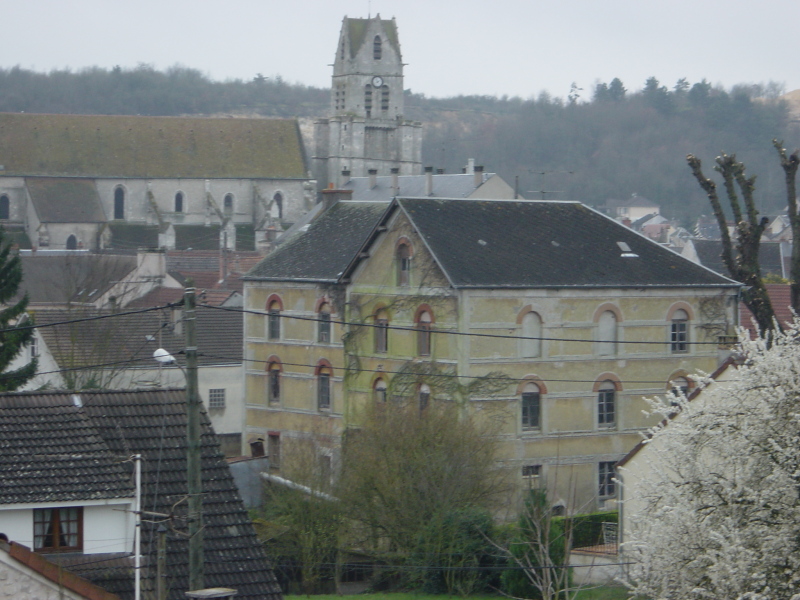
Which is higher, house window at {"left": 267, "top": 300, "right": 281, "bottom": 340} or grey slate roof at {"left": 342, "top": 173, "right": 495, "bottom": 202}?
grey slate roof at {"left": 342, "top": 173, "right": 495, "bottom": 202}

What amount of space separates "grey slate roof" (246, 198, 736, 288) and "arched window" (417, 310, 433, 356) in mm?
1678

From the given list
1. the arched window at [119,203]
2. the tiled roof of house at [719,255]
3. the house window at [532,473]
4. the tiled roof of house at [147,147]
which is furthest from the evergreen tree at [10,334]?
the tiled roof of house at [147,147]

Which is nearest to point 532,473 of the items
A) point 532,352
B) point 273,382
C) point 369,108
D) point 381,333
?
point 532,352

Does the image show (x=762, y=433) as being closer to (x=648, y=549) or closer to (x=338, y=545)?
(x=648, y=549)

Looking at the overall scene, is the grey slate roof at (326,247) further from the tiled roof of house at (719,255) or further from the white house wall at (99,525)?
the tiled roof of house at (719,255)

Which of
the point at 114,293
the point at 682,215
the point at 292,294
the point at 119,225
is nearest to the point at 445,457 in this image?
the point at 292,294

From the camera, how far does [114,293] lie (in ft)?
188

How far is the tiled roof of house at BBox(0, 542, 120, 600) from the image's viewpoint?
547 inches

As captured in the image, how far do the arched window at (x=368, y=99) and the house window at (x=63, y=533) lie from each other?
84583 millimetres

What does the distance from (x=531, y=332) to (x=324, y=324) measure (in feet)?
22.5

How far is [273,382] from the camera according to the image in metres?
39.6

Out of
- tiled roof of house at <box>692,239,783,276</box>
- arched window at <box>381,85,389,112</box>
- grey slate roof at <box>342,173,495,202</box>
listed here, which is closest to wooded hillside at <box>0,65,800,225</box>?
arched window at <box>381,85,389,112</box>

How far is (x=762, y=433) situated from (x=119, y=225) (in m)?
85.3

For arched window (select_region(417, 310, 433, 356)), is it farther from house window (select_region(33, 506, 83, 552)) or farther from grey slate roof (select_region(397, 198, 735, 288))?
house window (select_region(33, 506, 83, 552))
